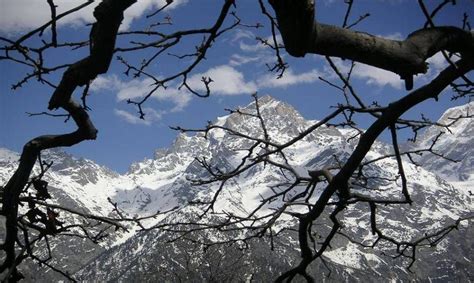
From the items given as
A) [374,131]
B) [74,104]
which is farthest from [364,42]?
[74,104]

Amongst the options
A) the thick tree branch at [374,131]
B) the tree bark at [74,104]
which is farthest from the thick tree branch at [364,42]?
the tree bark at [74,104]

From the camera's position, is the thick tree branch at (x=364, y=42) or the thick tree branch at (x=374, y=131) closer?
the thick tree branch at (x=364, y=42)

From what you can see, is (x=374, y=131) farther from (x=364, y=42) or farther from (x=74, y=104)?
(x=74, y=104)

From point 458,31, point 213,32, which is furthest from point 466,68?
point 213,32

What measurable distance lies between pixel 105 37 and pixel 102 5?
18 centimetres

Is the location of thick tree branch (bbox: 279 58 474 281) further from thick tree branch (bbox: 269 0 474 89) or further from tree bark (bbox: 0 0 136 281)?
tree bark (bbox: 0 0 136 281)

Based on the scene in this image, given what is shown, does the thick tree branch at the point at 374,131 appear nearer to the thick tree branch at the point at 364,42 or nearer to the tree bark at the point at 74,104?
the thick tree branch at the point at 364,42

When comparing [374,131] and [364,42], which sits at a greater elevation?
[374,131]

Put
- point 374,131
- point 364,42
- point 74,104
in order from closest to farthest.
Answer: point 364,42, point 74,104, point 374,131

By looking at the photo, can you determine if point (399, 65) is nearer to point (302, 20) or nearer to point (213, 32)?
point (302, 20)

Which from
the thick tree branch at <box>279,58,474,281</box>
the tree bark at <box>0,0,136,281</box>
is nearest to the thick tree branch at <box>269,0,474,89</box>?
the thick tree branch at <box>279,58,474,281</box>

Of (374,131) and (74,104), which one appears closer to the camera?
(74,104)

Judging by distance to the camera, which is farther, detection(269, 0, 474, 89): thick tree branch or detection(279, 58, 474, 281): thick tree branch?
detection(279, 58, 474, 281): thick tree branch

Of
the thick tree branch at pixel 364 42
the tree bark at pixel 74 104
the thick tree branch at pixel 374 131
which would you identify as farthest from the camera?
the thick tree branch at pixel 374 131
